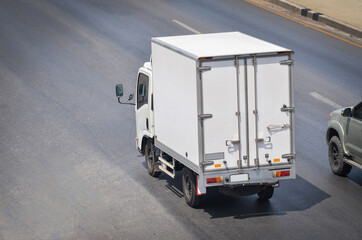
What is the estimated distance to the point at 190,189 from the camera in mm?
13570

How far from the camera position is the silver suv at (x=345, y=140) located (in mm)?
14328

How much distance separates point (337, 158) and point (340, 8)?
45.1 feet

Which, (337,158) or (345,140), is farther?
(337,158)

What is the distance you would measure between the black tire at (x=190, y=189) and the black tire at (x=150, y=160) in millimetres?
1453

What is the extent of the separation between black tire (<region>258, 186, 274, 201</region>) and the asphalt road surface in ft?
0.54

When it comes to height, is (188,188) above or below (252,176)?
below

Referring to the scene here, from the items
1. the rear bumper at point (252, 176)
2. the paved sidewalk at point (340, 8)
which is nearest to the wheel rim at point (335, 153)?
the rear bumper at point (252, 176)

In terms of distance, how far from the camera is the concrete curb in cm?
2516

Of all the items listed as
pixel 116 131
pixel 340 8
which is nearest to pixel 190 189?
pixel 116 131

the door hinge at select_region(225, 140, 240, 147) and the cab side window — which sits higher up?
the cab side window

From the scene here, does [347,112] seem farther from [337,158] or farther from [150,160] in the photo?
[150,160]

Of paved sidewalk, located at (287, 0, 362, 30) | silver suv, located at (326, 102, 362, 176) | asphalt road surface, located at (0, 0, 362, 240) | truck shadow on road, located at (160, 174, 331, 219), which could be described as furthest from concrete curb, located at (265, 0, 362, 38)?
truck shadow on road, located at (160, 174, 331, 219)

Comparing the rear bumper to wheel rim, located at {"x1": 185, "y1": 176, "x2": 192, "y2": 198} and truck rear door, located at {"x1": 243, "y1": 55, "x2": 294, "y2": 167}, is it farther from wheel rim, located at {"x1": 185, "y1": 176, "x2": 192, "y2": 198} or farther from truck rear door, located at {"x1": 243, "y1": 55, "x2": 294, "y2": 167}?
wheel rim, located at {"x1": 185, "y1": 176, "x2": 192, "y2": 198}

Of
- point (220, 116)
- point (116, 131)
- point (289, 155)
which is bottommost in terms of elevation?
point (116, 131)
